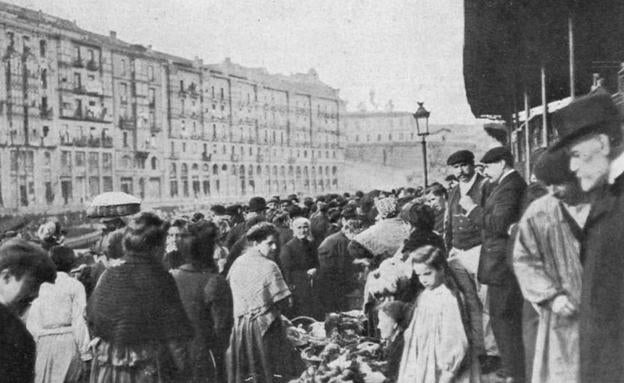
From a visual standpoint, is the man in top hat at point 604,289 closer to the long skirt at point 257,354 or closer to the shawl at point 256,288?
the shawl at point 256,288

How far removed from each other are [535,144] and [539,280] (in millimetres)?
9074

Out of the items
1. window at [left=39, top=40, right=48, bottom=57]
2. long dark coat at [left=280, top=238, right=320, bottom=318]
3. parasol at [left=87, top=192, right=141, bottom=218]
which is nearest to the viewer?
long dark coat at [left=280, top=238, right=320, bottom=318]

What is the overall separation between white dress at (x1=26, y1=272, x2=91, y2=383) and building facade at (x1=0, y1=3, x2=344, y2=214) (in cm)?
2465

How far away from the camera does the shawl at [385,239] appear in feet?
20.2

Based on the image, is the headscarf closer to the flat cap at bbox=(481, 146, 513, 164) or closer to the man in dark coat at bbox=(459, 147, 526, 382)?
the man in dark coat at bbox=(459, 147, 526, 382)

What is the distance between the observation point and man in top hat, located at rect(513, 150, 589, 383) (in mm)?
3564

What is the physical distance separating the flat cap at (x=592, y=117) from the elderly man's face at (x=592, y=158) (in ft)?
0.12

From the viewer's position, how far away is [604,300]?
257 cm

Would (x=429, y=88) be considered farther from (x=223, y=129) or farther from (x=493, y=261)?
(x=223, y=129)

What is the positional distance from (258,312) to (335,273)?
2.10 m

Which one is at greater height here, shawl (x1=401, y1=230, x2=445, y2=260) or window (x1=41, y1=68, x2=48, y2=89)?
window (x1=41, y1=68, x2=48, y2=89)

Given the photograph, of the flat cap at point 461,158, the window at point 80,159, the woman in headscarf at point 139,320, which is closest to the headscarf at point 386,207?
the flat cap at point 461,158

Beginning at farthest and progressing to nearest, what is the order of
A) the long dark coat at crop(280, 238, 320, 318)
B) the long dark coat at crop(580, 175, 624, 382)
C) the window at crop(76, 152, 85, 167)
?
the window at crop(76, 152, 85, 167)
the long dark coat at crop(280, 238, 320, 318)
the long dark coat at crop(580, 175, 624, 382)

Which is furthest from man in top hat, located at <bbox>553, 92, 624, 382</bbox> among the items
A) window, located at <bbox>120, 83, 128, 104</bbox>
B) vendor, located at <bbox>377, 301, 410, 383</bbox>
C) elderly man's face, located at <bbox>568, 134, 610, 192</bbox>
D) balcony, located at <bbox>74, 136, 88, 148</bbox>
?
window, located at <bbox>120, 83, 128, 104</bbox>
